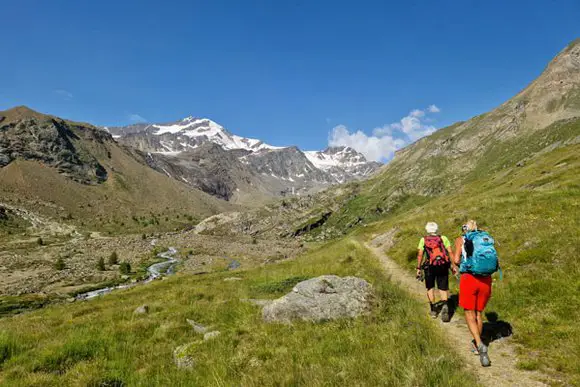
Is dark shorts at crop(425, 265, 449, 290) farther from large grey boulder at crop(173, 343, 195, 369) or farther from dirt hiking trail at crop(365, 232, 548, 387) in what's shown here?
large grey boulder at crop(173, 343, 195, 369)

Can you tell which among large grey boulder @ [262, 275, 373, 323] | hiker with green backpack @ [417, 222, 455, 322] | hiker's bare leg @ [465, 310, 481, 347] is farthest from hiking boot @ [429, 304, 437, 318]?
hiker's bare leg @ [465, 310, 481, 347]

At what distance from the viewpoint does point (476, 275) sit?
27.2 feet

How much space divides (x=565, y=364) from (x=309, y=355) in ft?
18.0

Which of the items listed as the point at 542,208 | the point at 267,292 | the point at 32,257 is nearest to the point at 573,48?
the point at 542,208

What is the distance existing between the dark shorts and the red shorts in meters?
3.04

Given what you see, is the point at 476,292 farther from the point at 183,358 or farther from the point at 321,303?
the point at 183,358

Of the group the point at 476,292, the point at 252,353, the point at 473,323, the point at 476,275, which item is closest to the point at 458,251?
the point at 476,275

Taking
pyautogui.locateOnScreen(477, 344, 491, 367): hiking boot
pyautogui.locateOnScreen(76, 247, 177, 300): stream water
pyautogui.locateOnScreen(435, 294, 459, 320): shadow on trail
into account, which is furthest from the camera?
pyautogui.locateOnScreen(76, 247, 177, 300): stream water

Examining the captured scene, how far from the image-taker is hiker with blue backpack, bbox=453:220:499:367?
8062 mm

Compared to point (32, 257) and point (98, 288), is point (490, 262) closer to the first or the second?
point (98, 288)

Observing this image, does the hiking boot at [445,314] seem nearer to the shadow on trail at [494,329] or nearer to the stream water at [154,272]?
the shadow on trail at [494,329]

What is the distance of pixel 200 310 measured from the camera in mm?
14898

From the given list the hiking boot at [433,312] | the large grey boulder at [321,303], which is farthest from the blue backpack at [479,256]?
the large grey boulder at [321,303]

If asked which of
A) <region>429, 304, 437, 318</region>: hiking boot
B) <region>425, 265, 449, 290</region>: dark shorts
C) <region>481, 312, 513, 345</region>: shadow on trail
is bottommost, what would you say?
<region>429, 304, 437, 318</region>: hiking boot
